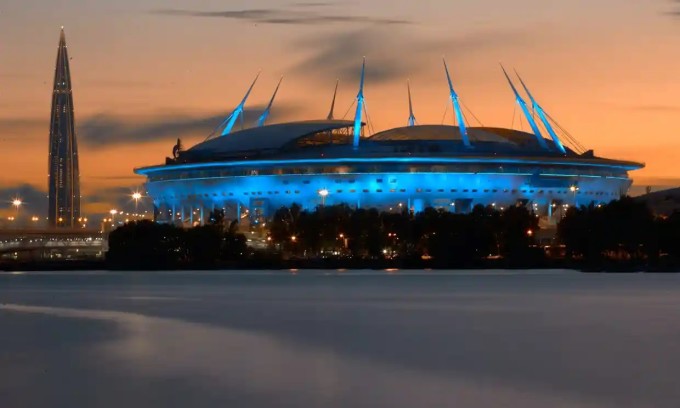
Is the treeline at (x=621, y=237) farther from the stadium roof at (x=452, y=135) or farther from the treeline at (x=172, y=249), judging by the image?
the stadium roof at (x=452, y=135)

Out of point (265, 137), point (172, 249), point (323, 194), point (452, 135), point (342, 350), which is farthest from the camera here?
point (265, 137)

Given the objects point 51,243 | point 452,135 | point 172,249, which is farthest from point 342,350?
point 452,135

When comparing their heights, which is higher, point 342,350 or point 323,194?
point 323,194

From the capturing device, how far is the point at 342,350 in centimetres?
2914

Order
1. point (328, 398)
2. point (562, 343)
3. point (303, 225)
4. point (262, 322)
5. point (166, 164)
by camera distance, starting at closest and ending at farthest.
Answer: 1. point (328, 398)
2. point (562, 343)
3. point (262, 322)
4. point (303, 225)
5. point (166, 164)

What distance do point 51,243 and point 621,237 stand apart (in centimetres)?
4700

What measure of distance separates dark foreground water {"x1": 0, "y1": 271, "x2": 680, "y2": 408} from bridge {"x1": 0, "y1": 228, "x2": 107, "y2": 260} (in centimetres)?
5891

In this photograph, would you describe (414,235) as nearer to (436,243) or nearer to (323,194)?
(436,243)

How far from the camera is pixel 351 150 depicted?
131125 millimetres

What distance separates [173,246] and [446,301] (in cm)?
4974

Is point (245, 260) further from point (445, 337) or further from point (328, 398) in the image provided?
point (328, 398)

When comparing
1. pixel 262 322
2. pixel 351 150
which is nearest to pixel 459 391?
pixel 262 322

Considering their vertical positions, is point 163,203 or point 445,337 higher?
point 163,203

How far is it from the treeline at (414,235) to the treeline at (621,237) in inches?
113
